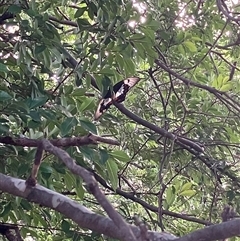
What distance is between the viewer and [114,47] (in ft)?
4.82

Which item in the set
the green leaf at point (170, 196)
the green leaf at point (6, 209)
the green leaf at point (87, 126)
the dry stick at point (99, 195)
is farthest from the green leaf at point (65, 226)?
the dry stick at point (99, 195)

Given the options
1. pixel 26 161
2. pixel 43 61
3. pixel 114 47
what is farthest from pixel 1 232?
pixel 114 47

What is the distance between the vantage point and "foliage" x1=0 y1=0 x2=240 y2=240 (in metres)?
1.32

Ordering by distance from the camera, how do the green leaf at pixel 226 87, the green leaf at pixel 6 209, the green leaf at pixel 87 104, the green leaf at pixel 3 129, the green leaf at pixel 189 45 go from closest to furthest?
the green leaf at pixel 3 129 → the green leaf at pixel 87 104 → the green leaf at pixel 6 209 → the green leaf at pixel 226 87 → the green leaf at pixel 189 45

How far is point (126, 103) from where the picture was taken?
217 cm

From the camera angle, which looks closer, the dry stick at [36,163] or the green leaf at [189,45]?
the dry stick at [36,163]

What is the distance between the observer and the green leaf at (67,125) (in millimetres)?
1141

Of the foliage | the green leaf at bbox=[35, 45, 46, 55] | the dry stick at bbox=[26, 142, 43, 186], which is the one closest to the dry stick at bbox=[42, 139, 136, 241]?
the dry stick at bbox=[26, 142, 43, 186]

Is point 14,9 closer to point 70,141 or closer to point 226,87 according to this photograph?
point 70,141

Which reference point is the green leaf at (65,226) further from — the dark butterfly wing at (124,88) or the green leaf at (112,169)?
the dark butterfly wing at (124,88)

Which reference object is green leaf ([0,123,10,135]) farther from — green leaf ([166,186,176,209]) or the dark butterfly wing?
green leaf ([166,186,176,209])

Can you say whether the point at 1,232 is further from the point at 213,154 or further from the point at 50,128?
the point at 213,154

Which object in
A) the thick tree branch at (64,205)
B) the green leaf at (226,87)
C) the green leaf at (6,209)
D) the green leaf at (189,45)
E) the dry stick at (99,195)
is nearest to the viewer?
the dry stick at (99,195)

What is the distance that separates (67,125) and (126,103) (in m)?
1.03
